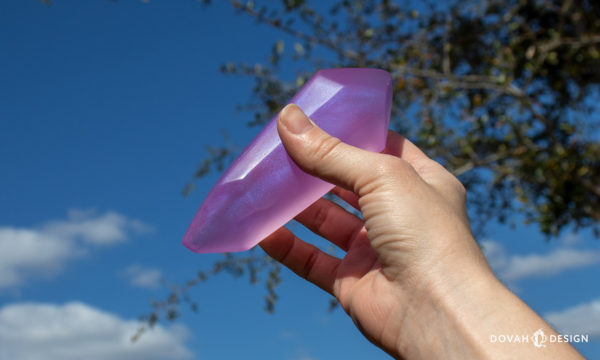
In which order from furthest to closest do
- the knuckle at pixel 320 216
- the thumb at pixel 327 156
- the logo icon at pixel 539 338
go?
the knuckle at pixel 320 216 < the thumb at pixel 327 156 < the logo icon at pixel 539 338

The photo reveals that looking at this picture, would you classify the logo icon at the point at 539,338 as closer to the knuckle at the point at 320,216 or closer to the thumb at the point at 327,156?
the thumb at the point at 327,156

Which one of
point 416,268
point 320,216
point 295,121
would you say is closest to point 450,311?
point 416,268

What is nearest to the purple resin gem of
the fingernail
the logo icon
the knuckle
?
the fingernail

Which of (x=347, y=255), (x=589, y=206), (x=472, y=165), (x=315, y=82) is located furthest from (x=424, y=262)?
(x=589, y=206)

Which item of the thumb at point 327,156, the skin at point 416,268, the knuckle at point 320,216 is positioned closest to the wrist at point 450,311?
the skin at point 416,268

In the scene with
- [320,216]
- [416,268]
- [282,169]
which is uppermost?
[320,216]

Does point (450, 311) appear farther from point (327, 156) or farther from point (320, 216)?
point (320, 216)

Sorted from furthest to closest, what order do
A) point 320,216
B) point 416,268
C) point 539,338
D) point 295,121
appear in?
point 320,216
point 295,121
point 416,268
point 539,338

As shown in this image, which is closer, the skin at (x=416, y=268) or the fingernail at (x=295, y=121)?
the skin at (x=416, y=268)
